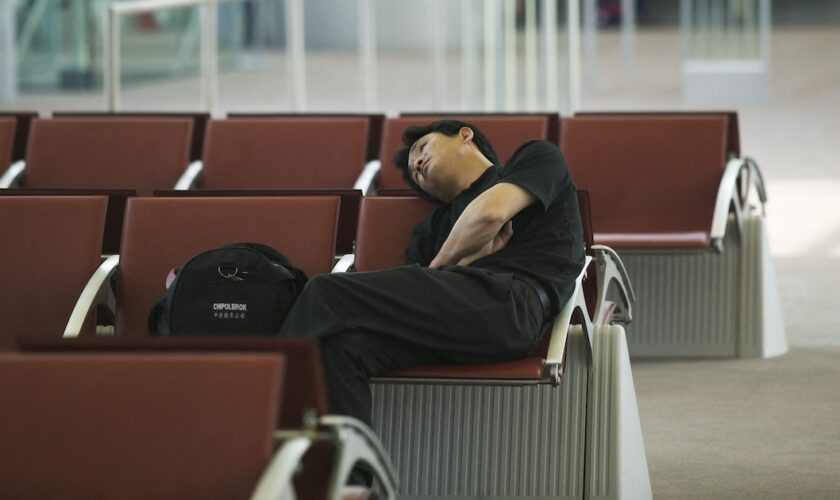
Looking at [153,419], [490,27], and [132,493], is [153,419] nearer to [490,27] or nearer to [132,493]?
[132,493]

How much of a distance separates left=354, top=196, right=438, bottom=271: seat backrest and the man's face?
0.42 feet

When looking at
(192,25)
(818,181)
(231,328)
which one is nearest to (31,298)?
(231,328)

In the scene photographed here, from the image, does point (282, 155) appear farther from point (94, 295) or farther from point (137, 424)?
point (137, 424)

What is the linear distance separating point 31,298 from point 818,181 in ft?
19.3

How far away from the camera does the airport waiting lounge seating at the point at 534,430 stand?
346 cm

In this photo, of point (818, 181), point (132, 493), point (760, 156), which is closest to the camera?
point (132, 493)

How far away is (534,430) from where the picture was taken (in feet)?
11.7

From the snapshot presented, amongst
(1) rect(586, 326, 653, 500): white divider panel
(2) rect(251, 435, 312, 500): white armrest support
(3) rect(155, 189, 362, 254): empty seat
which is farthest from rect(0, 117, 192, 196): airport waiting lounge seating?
(2) rect(251, 435, 312, 500): white armrest support

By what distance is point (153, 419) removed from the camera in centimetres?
221

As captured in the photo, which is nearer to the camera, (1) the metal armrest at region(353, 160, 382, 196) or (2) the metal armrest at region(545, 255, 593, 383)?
(2) the metal armrest at region(545, 255, 593, 383)

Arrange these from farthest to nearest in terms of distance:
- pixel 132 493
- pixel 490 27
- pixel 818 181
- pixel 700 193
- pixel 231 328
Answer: pixel 818 181, pixel 490 27, pixel 700 193, pixel 231 328, pixel 132 493

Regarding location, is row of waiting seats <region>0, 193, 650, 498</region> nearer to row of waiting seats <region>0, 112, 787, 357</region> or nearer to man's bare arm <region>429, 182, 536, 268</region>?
man's bare arm <region>429, 182, 536, 268</region>

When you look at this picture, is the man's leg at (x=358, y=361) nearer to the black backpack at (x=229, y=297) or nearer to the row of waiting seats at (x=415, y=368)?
the row of waiting seats at (x=415, y=368)

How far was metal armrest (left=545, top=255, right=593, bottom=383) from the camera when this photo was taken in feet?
10.4
